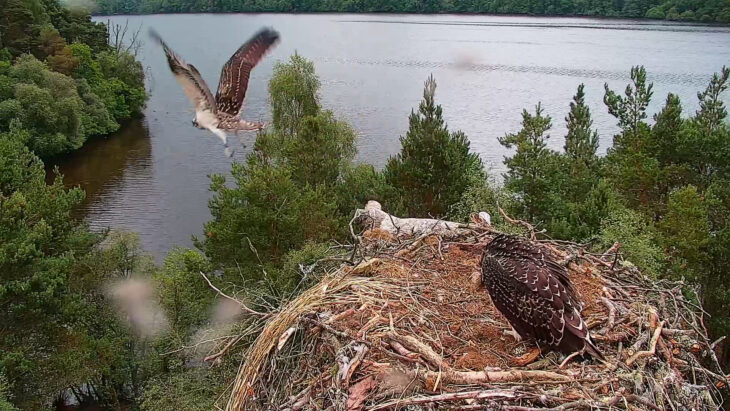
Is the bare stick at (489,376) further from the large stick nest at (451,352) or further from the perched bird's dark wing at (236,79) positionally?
the perched bird's dark wing at (236,79)

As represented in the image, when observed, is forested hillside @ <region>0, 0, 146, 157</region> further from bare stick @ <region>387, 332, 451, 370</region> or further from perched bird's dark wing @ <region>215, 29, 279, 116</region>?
bare stick @ <region>387, 332, 451, 370</region>

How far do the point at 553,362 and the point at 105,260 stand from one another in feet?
63.3

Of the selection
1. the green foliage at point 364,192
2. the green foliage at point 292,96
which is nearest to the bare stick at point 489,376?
the green foliage at point 364,192

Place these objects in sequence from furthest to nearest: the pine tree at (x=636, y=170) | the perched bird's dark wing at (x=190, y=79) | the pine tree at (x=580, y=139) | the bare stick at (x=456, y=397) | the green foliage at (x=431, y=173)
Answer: the pine tree at (x=580, y=139), the pine tree at (x=636, y=170), the green foliage at (x=431, y=173), the perched bird's dark wing at (x=190, y=79), the bare stick at (x=456, y=397)

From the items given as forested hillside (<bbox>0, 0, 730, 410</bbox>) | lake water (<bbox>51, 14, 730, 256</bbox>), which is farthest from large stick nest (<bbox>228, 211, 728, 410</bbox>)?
lake water (<bbox>51, 14, 730, 256</bbox>)

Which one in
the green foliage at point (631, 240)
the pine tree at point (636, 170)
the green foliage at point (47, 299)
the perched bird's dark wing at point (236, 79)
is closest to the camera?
the perched bird's dark wing at point (236, 79)

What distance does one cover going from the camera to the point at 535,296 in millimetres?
6910

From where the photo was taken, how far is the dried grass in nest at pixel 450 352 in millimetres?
6078

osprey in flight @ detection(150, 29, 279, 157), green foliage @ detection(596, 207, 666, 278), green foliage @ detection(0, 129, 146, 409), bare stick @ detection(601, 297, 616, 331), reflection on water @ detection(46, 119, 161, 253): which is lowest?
reflection on water @ detection(46, 119, 161, 253)

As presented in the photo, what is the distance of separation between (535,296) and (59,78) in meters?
46.9

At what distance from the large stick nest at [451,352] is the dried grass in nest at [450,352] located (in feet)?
0.04

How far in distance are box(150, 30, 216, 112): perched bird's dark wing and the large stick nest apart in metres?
3.11

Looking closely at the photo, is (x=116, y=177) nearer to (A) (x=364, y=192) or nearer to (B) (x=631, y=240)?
(A) (x=364, y=192)

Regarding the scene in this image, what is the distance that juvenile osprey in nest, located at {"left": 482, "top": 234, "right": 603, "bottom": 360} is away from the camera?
261 inches
